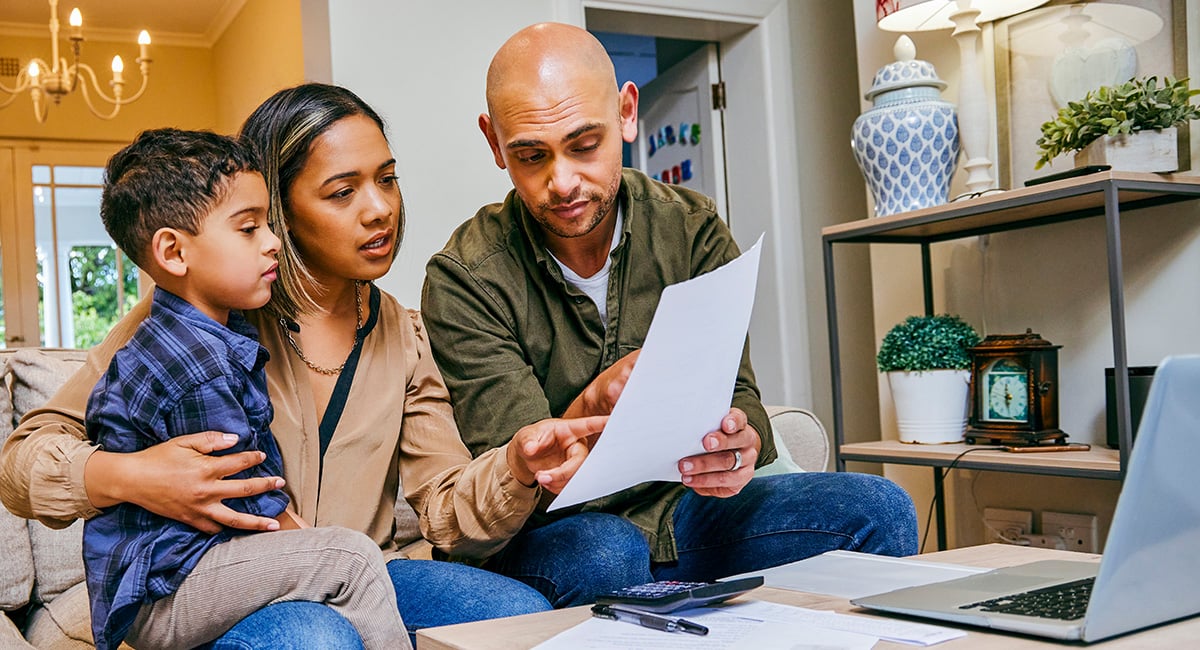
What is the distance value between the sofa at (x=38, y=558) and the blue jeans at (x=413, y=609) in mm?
562

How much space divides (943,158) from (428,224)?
142 centimetres

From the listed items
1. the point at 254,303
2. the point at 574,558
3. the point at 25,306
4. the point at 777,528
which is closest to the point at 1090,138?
the point at 777,528

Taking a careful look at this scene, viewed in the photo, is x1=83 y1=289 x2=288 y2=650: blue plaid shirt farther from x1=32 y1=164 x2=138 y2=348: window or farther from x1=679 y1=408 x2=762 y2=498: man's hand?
x1=32 y1=164 x2=138 y2=348: window

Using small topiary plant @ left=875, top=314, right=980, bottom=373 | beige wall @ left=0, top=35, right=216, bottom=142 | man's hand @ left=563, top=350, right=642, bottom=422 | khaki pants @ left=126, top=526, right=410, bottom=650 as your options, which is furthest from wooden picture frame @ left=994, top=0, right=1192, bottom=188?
beige wall @ left=0, top=35, right=216, bottom=142

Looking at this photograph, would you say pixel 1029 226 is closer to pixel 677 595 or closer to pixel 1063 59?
pixel 1063 59

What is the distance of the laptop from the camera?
0.73m

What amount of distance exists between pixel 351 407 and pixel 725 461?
0.49 m

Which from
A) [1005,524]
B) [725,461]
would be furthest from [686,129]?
[725,461]

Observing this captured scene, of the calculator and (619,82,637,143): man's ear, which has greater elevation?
(619,82,637,143): man's ear

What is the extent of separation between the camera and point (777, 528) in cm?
146

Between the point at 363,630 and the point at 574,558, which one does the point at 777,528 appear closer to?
the point at 574,558

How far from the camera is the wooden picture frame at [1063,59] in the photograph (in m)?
2.18

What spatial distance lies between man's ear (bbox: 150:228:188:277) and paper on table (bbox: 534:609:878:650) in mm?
616

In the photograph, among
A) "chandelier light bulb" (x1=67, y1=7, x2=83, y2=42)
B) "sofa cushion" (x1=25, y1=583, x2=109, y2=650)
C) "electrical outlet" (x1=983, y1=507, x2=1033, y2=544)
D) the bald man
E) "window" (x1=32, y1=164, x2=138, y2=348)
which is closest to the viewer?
the bald man
